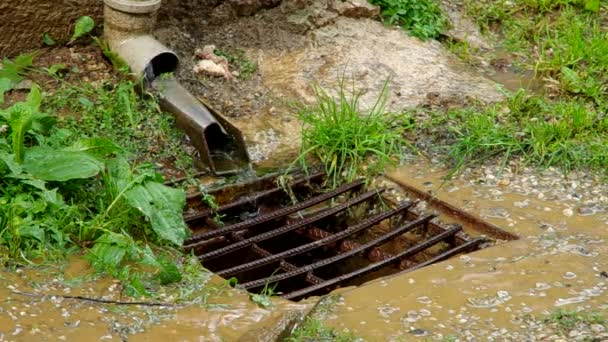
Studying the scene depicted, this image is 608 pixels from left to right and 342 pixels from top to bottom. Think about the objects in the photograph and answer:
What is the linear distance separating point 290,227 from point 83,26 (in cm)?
174

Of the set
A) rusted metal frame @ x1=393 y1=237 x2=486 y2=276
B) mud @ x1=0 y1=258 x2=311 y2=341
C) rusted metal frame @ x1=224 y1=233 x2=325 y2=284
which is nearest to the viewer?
mud @ x1=0 y1=258 x2=311 y2=341

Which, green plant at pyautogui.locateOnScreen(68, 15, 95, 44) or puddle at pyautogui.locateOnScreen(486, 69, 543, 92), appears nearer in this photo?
green plant at pyautogui.locateOnScreen(68, 15, 95, 44)

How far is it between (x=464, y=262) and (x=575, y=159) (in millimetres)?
1219

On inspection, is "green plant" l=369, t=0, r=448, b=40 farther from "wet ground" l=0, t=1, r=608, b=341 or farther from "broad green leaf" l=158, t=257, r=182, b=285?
"broad green leaf" l=158, t=257, r=182, b=285

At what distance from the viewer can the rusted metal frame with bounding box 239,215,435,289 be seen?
5047 mm

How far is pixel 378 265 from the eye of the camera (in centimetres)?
534

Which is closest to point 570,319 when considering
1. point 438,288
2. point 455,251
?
point 438,288

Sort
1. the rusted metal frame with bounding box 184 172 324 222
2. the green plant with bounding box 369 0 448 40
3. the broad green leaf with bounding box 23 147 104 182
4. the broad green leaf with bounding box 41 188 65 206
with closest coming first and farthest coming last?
the broad green leaf with bounding box 41 188 65 206, the broad green leaf with bounding box 23 147 104 182, the rusted metal frame with bounding box 184 172 324 222, the green plant with bounding box 369 0 448 40

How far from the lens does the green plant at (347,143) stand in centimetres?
610

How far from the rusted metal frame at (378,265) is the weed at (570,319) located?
928 millimetres

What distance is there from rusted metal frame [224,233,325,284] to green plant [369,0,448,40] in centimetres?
241

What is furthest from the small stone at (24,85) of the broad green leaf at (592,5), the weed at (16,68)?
the broad green leaf at (592,5)

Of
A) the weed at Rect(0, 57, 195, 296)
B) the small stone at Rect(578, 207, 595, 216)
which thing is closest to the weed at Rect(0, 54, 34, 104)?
the weed at Rect(0, 57, 195, 296)

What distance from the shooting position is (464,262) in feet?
Answer: 17.1
